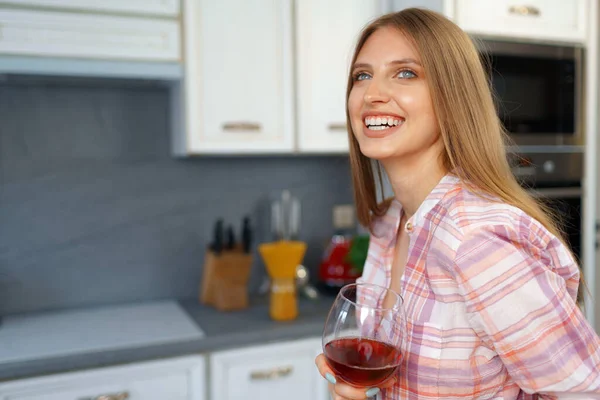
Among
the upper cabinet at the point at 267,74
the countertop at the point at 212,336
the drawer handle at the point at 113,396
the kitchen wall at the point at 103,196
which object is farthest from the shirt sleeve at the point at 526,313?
the kitchen wall at the point at 103,196

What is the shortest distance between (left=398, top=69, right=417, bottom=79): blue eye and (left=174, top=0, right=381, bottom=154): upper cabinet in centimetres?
108

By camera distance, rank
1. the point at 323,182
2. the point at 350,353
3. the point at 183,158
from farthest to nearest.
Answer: the point at 323,182 < the point at 183,158 < the point at 350,353

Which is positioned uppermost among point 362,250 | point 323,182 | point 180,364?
point 323,182

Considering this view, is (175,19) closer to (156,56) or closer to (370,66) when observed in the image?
(156,56)

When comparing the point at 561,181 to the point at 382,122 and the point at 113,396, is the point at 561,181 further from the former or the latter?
the point at 113,396

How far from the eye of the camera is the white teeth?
3.28ft

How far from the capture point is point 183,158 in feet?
7.43

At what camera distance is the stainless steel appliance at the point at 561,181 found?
2.05 metres

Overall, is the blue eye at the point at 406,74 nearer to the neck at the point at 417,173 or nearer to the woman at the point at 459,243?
the woman at the point at 459,243

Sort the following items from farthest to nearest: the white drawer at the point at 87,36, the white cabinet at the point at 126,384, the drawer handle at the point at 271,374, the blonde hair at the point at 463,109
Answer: the drawer handle at the point at 271,374, the white drawer at the point at 87,36, the white cabinet at the point at 126,384, the blonde hair at the point at 463,109

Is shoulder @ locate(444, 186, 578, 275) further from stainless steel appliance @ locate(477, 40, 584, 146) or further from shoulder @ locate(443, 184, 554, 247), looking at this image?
stainless steel appliance @ locate(477, 40, 584, 146)

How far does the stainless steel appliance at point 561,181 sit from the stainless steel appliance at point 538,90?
0.19 ft

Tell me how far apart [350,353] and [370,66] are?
0.50m

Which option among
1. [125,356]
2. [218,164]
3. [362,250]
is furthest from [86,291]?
[362,250]
